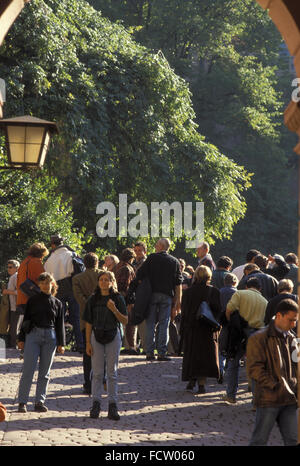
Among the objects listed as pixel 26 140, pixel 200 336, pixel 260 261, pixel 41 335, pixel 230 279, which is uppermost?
pixel 26 140

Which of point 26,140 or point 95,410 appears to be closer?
point 95,410

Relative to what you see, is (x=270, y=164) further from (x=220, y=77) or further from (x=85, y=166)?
(x=85, y=166)

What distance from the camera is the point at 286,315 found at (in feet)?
23.2

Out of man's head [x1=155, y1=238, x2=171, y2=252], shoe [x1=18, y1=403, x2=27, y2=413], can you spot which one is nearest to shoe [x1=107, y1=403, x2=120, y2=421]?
shoe [x1=18, y1=403, x2=27, y2=413]

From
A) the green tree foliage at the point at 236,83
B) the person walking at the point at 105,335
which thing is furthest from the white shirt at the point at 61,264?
the green tree foliage at the point at 236,83

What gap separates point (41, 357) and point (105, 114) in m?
13.1

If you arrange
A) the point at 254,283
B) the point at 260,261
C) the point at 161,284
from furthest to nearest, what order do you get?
the point at 161,284 → the point at 260,261 → the point at 254,283

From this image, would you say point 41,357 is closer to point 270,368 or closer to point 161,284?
point 161,284

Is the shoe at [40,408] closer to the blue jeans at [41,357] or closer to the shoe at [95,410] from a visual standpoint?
the blue jeans at [41,357]

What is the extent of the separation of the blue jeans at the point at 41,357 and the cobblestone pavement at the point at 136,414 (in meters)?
0.23

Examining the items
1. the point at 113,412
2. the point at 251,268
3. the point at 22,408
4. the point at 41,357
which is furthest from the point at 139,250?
the point at 113,412

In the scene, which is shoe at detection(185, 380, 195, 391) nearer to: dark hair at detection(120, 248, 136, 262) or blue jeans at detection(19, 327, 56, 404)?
blue jeans at detection(19, 327, 56, 404)

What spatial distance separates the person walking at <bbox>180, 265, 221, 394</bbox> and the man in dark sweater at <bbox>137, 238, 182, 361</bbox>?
1.88 m

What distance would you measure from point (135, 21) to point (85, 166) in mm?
14322
